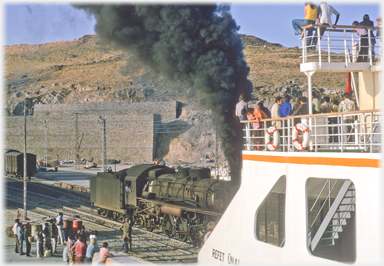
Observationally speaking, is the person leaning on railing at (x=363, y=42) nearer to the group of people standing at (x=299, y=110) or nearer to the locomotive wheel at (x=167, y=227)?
the group of people standing at (x=299, y=110)

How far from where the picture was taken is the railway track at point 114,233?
1555 centimetres

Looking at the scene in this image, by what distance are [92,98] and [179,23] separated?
66.9 meters

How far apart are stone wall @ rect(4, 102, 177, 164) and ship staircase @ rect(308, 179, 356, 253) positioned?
177ft

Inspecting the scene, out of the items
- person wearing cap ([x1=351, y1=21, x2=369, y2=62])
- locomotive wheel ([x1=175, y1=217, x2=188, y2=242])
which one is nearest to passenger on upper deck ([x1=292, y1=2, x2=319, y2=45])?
person wearing cap ([x1=351, y1=21, x2=369, y2=62])

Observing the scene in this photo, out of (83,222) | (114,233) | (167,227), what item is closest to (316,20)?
(167,227)

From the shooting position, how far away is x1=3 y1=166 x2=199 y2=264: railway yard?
607 inches

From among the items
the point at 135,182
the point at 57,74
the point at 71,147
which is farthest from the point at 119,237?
the point at 57,74

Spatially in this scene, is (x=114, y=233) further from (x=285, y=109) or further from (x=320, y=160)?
(x=320, y=160)

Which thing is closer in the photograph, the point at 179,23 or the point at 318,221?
the point at 318,221

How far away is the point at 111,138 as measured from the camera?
67.1m

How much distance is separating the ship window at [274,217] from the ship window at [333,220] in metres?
0.81

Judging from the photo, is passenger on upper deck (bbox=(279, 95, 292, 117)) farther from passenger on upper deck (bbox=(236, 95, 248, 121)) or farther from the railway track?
the railway track

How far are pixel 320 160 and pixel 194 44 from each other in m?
11.2

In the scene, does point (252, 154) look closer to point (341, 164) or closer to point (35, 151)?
point (341, 164)
